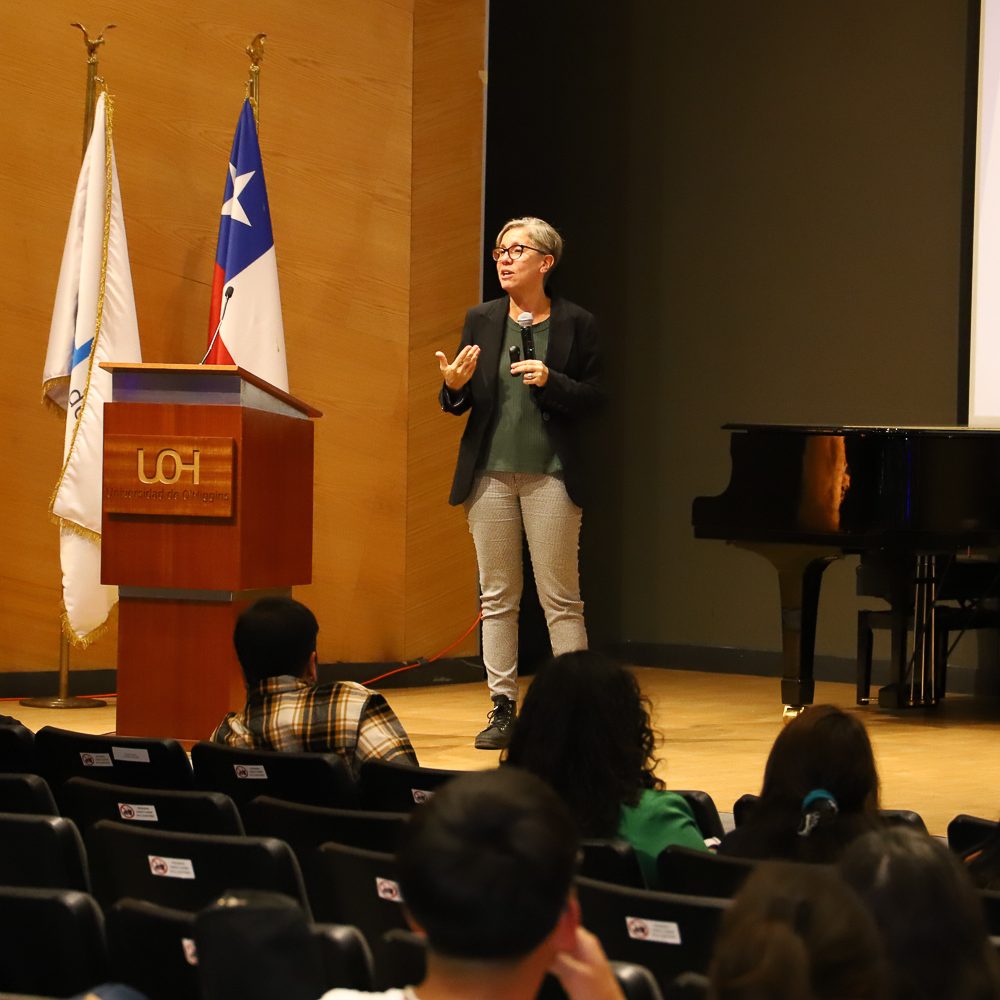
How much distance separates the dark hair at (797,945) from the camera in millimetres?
1172

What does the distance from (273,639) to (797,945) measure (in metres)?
2.10

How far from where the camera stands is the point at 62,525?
19.4 feet

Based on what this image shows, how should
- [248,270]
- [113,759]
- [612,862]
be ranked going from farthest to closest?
[248,270] → [113,759] → [612,862]

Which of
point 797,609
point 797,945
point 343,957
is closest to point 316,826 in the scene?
point 343,957

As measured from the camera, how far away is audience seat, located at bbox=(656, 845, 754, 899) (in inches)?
84.9

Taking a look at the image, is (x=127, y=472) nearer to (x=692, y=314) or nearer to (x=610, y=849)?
(x=610, y=849)

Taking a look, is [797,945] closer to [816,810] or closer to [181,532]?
[816,810]

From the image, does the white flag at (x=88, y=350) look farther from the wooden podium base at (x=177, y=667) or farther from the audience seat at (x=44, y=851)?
the audience seat at (x=44, y=851)

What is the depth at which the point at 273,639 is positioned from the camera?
3184mm

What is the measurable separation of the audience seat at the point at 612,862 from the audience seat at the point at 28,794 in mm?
948

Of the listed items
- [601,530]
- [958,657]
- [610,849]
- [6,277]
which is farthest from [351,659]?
[610,849]

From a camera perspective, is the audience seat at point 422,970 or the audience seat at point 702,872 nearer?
the audience seat at point 422,970

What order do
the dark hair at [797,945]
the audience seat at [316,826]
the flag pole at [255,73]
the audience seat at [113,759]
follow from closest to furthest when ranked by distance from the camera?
the dark hair at [797,945]
the audience seat at [316,826]
the audience seat at [113,759]
the flag pole at [255,73]

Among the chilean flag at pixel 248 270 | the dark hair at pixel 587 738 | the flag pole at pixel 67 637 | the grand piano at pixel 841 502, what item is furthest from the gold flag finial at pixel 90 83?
the dark hair at pixel 587 738
